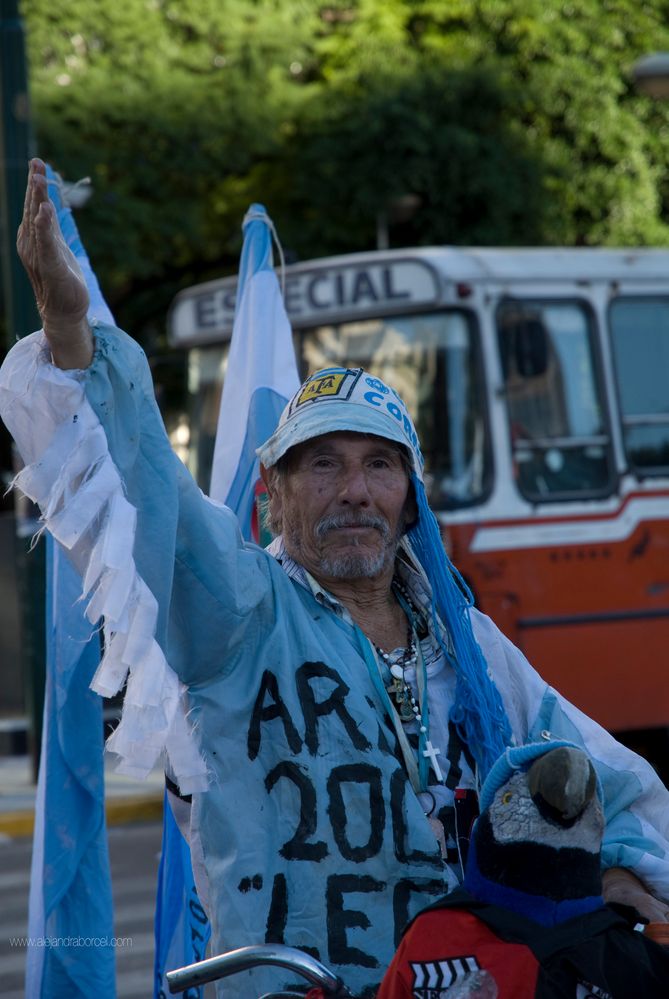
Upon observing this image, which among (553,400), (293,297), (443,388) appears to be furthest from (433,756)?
(293,297)

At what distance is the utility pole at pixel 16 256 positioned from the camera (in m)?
9.01

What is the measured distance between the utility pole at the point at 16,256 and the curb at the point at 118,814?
2.39 ft

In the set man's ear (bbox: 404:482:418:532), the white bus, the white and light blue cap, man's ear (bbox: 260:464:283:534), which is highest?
the white bus

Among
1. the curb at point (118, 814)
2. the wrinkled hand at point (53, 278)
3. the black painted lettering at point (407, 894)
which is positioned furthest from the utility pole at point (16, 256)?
the wrinkled hand at point (53, 278)

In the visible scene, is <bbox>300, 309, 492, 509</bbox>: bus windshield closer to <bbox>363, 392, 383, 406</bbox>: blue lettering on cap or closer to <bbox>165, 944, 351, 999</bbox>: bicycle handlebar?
<bbox>363, 392, 383, 406</bbox>: blue lettering on cap

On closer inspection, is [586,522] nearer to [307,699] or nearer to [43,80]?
[307,699]

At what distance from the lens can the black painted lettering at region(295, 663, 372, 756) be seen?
2301 millimetres

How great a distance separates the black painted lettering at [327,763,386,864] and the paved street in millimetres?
3327

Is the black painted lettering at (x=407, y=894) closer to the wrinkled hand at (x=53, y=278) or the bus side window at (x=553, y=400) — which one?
the wrinkled hand at (x=53, y=278)

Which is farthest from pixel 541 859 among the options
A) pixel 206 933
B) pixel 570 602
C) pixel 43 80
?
pixel 43 80

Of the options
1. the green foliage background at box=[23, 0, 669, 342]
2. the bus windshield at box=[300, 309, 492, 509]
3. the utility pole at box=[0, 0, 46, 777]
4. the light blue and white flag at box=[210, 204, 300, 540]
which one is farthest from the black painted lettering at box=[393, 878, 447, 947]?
the green foliage background at box=[23, 0, 669, 342]

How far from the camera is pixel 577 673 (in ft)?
26.5

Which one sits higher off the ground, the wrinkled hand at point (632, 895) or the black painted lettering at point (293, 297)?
the black painted lettering at point (293, 297)

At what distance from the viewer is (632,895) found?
2.27 meters
